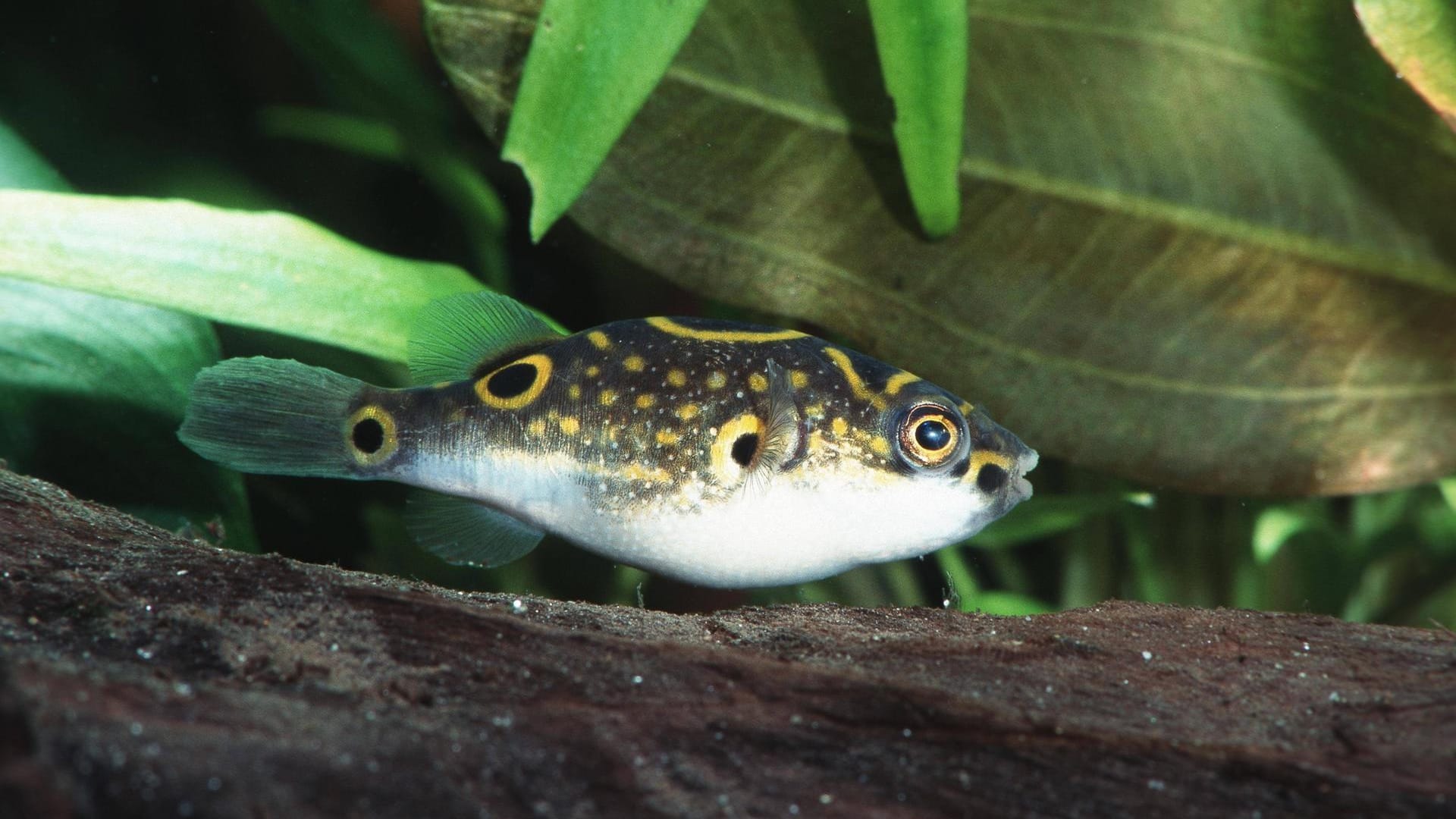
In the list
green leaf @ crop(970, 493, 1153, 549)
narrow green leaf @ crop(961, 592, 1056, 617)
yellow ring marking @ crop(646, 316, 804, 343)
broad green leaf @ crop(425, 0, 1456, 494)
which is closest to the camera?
yellow ring marking @ crop(646, 316, 804, 343)

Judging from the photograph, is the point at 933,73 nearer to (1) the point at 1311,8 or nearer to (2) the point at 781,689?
(1) the point at 1311,8

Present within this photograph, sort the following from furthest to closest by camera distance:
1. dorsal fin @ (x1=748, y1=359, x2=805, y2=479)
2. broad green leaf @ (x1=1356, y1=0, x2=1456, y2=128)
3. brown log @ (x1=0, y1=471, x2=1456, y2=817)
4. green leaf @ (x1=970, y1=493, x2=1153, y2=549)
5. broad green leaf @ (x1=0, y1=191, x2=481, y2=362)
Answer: green leaf @ (x1=970, y1=493, x2=1153, y2=549)
broad green leaf @ (x1=1356, y1=0, x2=1456, y2=128)
broad green leaf @ (x1=0, y1=191, x2=481, y2=362)
dorsal fin @ (x1=748, y1=359, x2=805, y2=479)
brown log @ (x1=0, y1=471, x2=1456, y2=817)

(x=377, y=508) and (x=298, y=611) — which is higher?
(x=377, y=508)

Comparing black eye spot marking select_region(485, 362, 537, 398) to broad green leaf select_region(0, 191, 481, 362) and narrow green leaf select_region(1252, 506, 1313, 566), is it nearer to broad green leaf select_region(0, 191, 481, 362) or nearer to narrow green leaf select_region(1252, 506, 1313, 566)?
broad green leaf select_region(0, 191, 481, 362)

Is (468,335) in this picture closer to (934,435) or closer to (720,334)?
(720,334)

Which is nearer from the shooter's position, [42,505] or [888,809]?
[888,809]

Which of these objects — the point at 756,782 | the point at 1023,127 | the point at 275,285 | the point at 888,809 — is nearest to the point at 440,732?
the point at 756,782

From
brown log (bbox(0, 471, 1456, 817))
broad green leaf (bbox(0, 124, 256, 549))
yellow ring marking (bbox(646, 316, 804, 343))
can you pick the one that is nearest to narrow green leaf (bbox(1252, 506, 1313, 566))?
brown log (bbox(0, 471, 1456, 817))
